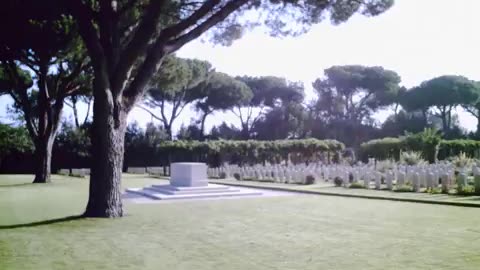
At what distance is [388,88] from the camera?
4853 centimetres

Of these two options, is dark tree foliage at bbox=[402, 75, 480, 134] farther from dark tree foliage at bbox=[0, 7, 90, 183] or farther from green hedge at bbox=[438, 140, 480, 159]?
A: dark tree foliage at bbox=[0, 7, 90, 183]

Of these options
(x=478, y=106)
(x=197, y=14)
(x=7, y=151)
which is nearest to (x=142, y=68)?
(x=197, y=14)

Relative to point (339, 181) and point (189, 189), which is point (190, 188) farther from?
point (339, 181)

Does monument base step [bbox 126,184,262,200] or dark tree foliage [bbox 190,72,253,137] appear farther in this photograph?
dark tree foliage [bbox 190,72,253,137]

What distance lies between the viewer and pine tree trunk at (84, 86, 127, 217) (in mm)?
10867

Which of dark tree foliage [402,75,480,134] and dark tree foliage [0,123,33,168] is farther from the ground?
dark tree foliage [402,75,480,134]

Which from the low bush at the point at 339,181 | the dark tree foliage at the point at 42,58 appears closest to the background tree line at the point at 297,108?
the dark tree foliage at the point at 42,58

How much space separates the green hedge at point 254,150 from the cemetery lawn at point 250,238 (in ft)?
70.8

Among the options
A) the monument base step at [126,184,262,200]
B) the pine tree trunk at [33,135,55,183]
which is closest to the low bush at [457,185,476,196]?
the monument base step at [126,184,262,200]

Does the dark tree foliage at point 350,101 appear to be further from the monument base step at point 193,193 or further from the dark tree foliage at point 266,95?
the monument base step at point 193,193

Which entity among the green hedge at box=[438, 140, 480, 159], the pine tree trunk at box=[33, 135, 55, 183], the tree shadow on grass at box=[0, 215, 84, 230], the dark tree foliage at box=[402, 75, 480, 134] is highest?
the dark tree foliage at box=[402, 75, 480, 134]

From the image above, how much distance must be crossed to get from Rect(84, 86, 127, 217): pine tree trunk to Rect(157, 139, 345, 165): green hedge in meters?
23.1

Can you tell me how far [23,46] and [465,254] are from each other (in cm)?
1823

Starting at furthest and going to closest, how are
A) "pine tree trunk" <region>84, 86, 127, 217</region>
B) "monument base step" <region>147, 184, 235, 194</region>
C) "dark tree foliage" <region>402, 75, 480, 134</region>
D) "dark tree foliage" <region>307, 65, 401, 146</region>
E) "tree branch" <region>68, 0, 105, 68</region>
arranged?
"dark tree foliage" <region>307, 65, 401, 146</region>, "dark tree foliage" <region>402, 75, 480, 134</region>, "monument base step" <region>147, 184, 235, 194</region>, "tree branch" <region>68, 0, 105, 68</region>, "pine tree trunk" <region>84, 86, 127, 217</region>
